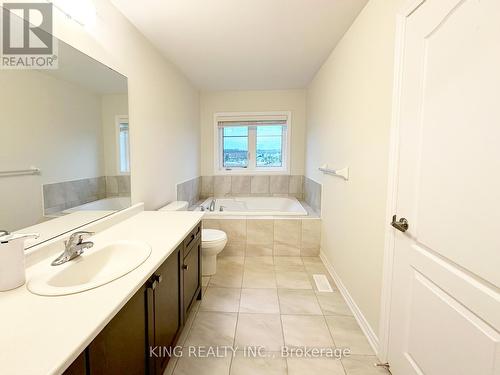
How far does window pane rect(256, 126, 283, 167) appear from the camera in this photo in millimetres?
4273

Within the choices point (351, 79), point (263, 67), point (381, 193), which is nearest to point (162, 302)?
point (381, 193)

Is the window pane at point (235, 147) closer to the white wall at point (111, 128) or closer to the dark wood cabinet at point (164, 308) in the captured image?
the white wall at point (111, 128)

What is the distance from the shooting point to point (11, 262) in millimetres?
897

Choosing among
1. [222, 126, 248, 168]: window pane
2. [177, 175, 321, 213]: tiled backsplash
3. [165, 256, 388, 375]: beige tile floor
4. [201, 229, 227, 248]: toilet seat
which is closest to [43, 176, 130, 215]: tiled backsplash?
[201, 229, 227, 248]: toilet seat

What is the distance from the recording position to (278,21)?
1.98m

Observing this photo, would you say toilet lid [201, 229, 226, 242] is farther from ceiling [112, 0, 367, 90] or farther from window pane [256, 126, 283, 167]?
window pane [256, 126, 283, 167]

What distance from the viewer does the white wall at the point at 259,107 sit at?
4082 mm

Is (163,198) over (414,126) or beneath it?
beneath

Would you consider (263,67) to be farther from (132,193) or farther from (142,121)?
(132,193)

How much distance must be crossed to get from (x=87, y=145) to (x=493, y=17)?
6.58ft

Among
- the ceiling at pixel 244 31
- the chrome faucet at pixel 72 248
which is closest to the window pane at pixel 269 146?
the ceiling at pixel 244 31

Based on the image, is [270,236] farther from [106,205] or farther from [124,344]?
[124,344]

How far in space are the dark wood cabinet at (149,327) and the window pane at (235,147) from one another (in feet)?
8.87

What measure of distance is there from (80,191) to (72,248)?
442mm
